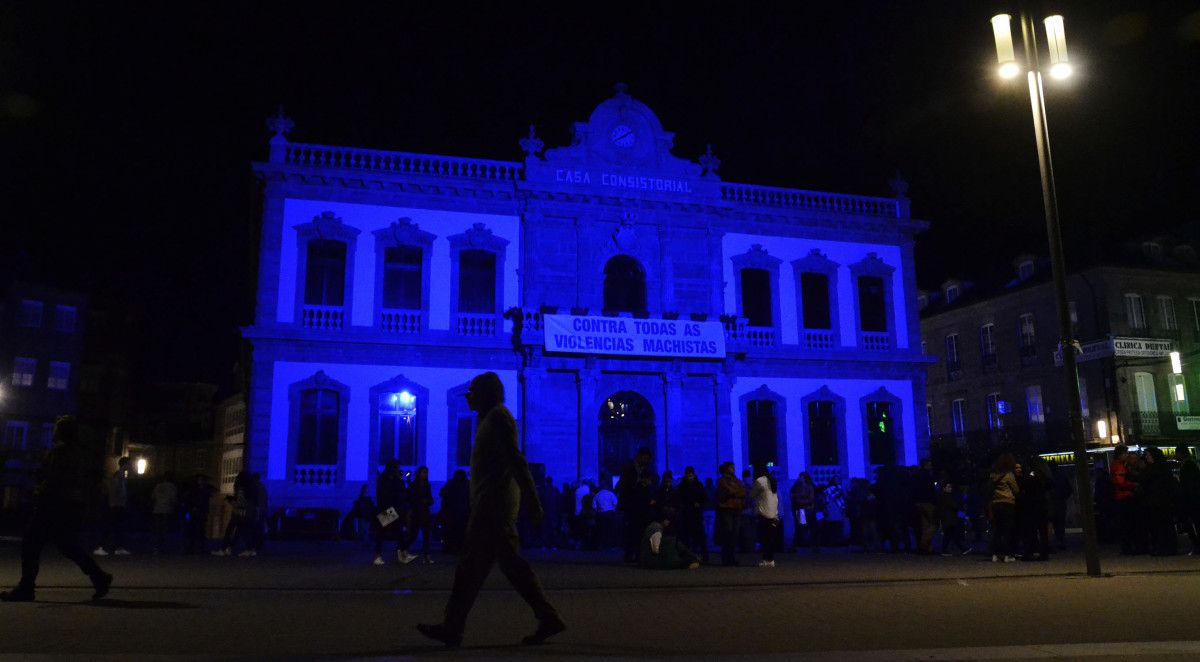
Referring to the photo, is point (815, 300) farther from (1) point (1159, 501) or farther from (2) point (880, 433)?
(1) point (1159, 501)

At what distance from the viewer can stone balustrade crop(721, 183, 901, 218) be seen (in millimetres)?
27406

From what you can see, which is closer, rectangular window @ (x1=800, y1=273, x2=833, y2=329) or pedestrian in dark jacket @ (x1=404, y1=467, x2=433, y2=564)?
pedestrian in dark jacket @ (x1=404, y1=467, x2=433, y2=564)

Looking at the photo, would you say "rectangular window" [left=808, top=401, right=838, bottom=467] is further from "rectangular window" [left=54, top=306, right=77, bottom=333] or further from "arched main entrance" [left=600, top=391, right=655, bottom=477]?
"rectangular window" [left=54, top=306, right=77, bottom=333]

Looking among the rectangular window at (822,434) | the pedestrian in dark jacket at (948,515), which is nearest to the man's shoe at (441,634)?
the pedestrian in dark jacket at (948,515)

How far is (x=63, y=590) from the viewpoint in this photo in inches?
403

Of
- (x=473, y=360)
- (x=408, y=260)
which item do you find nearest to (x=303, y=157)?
(x=408, y=260)

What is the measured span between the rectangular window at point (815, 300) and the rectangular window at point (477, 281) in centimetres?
951

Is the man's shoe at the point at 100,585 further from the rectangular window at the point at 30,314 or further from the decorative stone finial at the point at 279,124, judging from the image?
the rectangular window at the point at 30,314

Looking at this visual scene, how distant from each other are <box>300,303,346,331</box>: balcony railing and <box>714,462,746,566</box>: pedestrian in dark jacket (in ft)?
41.2

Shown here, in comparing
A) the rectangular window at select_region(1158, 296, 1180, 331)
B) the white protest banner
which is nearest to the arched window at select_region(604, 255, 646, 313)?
the white protest banner

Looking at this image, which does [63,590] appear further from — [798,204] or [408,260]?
[798,204]

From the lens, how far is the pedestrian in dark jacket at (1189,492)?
1489 cm

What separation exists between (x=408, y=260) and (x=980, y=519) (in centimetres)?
1588

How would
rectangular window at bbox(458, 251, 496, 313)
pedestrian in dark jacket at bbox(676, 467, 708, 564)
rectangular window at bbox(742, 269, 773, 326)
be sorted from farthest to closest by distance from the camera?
rectangular window at bbox(742, 269, 773, 326) < rectangular window at bbox(458, 251, 496, 313) < pedestrian in dark jacket at bbox(676, 467, 708, 564)
